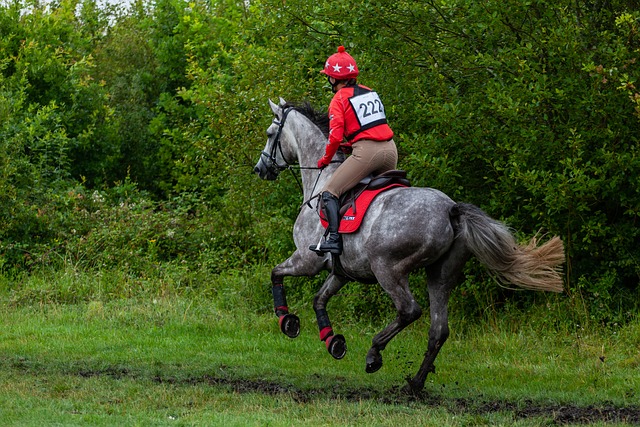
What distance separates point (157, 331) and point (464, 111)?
5116 mm

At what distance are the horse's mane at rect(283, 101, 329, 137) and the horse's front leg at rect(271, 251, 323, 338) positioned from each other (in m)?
1.46

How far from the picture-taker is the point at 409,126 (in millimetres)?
11797

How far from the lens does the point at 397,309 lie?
8.66 metres

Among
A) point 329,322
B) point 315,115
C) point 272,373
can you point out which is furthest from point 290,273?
point 315,115

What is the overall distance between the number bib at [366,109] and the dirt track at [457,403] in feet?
8.47

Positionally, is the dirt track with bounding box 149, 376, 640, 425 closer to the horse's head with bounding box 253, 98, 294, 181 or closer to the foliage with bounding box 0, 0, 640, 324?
the horse's head with bounding box 253, 98, 294, 181

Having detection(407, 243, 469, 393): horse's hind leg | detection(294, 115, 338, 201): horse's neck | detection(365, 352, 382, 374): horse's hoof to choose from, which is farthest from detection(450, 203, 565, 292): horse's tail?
detection(294, 115, 338, 201): horse's neck

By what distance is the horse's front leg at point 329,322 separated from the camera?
9.00m

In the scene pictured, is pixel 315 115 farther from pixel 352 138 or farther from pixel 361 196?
pixel 361 196

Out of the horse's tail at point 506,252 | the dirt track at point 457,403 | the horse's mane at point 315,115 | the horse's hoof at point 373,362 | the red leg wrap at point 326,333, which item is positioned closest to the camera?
the dirt track at point 457,403

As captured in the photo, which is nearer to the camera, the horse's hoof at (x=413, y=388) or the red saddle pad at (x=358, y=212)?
the horse's hoof at (x=413, y=388)

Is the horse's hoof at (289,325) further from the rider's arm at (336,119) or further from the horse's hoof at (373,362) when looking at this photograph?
the rider's arm at (336,119)

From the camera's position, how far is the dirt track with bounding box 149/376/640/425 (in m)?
7.56

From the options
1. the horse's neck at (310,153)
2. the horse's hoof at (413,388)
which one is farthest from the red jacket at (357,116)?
the horse's hoof at (413,388)
